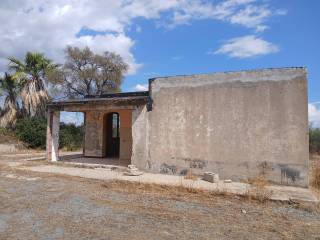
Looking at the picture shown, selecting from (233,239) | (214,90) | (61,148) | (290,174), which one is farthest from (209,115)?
(61,148)

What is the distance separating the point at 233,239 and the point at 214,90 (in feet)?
22.4

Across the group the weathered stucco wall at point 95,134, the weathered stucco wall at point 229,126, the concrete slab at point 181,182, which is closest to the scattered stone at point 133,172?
the concrete slab at point 181,182

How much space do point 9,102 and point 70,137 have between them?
5780 mm

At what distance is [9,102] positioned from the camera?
987 inches

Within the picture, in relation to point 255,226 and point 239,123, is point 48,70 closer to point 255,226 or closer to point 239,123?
point 239,123

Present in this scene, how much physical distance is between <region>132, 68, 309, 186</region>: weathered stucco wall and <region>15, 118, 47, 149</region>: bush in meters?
13.9

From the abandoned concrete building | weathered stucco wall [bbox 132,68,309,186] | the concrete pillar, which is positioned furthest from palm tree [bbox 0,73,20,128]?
weathered stucco wall [bbox 132,68,309,186]

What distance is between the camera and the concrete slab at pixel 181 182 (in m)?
8.48

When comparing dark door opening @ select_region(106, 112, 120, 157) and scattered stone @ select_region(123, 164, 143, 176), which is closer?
scattered stone @ select_region(123, 164, 143, 176)

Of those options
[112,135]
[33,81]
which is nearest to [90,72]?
[33,81]

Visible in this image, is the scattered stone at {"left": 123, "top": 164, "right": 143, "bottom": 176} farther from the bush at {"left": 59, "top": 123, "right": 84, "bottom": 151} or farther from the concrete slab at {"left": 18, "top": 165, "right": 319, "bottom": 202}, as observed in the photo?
the bush at {"left": 59, "top": 123, "right": 84, "bottom": 151}

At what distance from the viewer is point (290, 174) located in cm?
1005

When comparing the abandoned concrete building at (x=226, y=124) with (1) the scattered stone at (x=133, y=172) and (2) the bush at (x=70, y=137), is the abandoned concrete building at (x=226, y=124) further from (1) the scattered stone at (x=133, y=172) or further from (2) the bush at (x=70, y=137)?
(2) the bush at (x=70, y=137)

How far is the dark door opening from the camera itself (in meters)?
17.9
